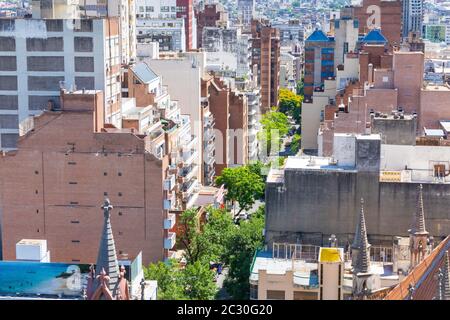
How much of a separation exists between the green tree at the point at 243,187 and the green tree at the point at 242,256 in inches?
635

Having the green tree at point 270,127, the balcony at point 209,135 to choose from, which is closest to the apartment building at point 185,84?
the balcony at point 209,135

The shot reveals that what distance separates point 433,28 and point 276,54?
6349 cm

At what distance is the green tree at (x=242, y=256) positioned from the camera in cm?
2956

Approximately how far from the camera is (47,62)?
37.5 m

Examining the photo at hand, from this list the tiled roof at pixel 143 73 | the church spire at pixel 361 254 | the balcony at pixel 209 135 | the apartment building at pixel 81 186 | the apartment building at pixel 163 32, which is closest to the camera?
the church spire at pixel 361 254

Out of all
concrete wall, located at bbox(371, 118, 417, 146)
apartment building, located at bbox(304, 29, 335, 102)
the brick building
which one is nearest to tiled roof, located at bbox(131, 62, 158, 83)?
concrete wall, located at bbox(371, 118, 417, 146)

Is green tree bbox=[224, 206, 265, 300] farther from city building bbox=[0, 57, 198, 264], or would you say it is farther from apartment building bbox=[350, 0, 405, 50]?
apartment building bbox=[350, 0, 405, 50]

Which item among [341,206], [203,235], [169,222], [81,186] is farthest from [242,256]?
[81,186]

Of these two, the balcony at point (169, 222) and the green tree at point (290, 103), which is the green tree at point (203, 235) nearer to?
the balcony at point (169, 222)

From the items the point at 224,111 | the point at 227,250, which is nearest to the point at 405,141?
the point at 227,250

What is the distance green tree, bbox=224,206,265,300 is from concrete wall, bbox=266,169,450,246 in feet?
10.1

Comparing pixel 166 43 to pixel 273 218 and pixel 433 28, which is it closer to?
pixel 273 218

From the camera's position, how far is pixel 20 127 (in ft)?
115

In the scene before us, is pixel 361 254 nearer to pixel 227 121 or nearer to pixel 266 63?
pixel 227 121
